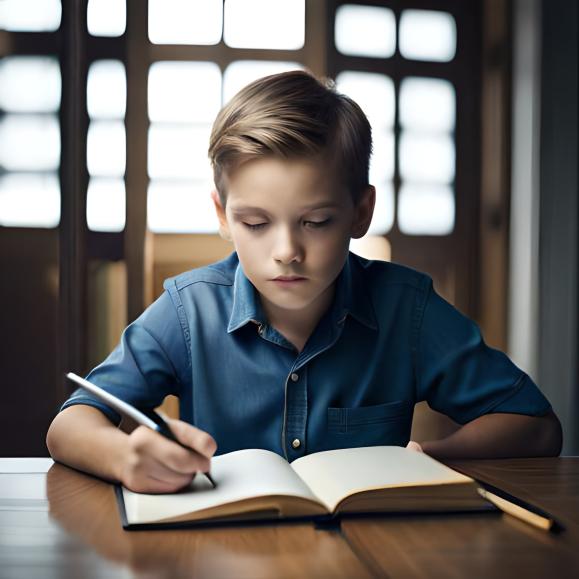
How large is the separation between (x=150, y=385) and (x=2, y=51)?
1861 millimetres

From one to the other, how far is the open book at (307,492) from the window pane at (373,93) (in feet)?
6.59

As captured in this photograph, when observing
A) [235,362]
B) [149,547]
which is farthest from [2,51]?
[149,547]

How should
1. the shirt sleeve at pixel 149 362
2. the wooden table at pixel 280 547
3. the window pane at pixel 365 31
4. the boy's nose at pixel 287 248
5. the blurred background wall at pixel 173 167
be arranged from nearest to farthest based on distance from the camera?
the wooden table at pixel 280 547 → the boy's nose at pixel 287 248 → the shirt sleeve at pixel 149 362 → the blurred background wall at pixel 173 167 → the window pane at pixel 365 31

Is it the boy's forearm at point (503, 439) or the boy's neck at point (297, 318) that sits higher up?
the boy's neck at point (297, 318)

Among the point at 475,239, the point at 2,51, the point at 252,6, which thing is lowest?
the point at 475,239

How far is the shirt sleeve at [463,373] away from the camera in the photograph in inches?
41.9

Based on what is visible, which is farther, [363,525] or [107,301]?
[107,301]

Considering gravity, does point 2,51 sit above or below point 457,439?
above

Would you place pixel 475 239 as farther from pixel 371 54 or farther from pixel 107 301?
pixel 107 301

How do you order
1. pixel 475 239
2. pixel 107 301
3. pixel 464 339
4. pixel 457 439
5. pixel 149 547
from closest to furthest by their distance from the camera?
1. pixel 149 547
2. pixel 457 439
3. pixel 464 339
4. pixel 107 301
5. pixel 475 239

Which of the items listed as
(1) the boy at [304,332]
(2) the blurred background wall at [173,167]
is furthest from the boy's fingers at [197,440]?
(2) the blurred background wall at [173,167]

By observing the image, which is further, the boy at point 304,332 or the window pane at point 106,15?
the window pane at point 106,15

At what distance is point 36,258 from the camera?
2490 mm

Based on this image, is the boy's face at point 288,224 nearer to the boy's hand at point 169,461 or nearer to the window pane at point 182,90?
the boy's hand at point 169,461
